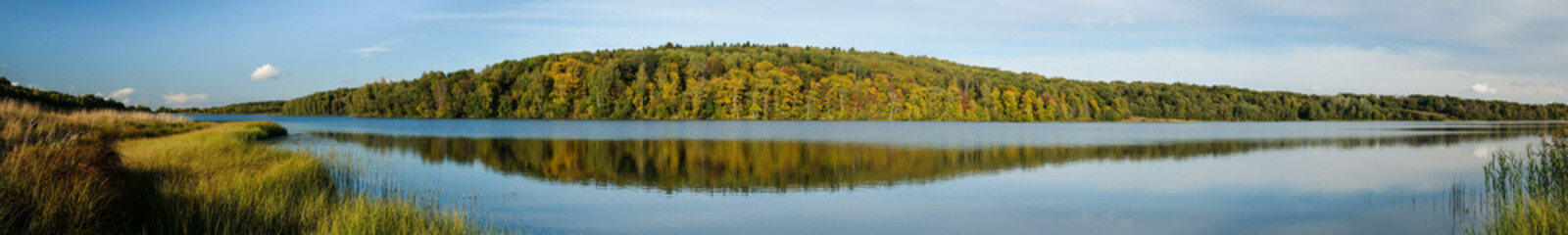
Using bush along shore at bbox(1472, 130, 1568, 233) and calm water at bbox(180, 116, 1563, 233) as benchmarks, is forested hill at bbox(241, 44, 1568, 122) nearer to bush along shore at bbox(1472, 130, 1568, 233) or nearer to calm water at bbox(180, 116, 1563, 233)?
calm water at bbox(180, 116, 1563, 233)

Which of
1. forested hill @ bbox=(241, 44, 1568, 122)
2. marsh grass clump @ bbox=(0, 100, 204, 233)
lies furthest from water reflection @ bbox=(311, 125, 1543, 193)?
forested hill @ bbox=(241, 44, 1568, 122)

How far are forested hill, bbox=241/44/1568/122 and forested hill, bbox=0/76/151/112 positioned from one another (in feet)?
206

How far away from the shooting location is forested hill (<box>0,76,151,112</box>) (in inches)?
1283

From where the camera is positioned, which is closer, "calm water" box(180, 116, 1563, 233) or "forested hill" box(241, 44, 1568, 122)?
"calm water" box(180, 116, 1563, 233)

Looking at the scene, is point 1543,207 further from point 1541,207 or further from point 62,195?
point 62,195

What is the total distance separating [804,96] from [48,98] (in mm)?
76766

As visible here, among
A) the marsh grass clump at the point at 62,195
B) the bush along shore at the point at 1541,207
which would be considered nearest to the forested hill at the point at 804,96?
the bush along shore at the point at 1541,207

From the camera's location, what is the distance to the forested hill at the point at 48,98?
107 feet

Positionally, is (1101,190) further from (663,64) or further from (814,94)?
(663,64)

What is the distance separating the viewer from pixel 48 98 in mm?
37125

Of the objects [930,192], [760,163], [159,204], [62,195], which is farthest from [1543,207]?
[760,163]

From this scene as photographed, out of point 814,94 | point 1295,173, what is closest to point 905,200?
point 1295,173

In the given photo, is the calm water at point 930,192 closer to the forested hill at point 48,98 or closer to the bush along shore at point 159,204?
the bush along shore at point 159,204

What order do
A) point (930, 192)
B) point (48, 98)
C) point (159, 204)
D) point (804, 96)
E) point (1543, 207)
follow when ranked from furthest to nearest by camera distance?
point (804, 96) < point (48, 98) < point (930, 192) < point (1543, 207) < point (159, 204)
